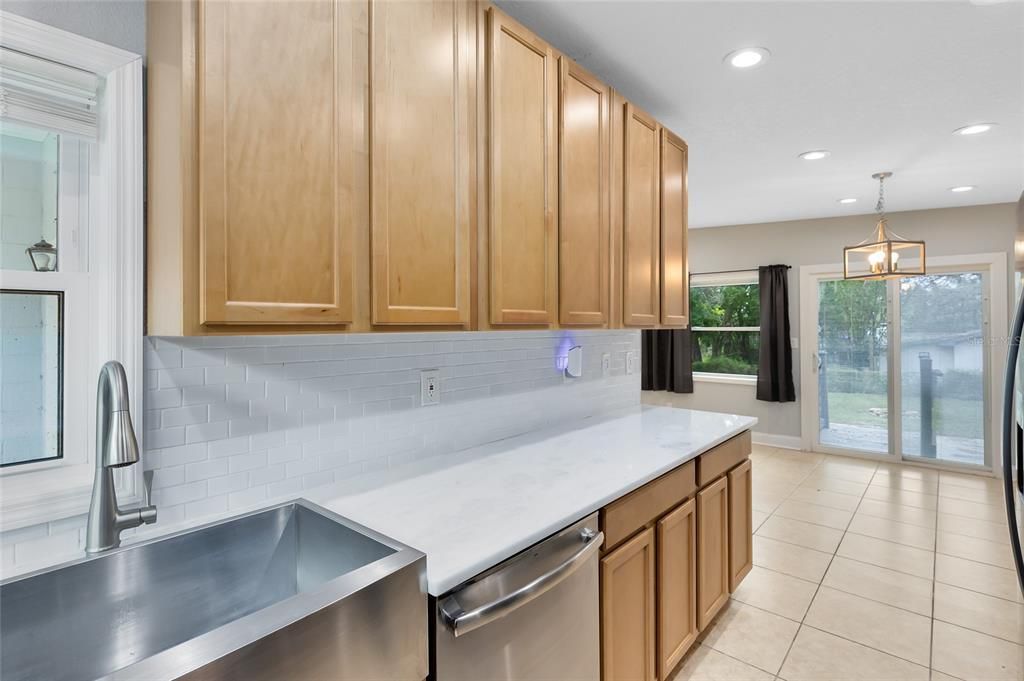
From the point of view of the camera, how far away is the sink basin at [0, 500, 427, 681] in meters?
0.78

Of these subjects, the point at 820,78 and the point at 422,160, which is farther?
the point at 820,78

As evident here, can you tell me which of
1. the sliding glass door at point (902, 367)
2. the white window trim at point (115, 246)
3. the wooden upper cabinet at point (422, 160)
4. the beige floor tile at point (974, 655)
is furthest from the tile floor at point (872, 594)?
the white window trim at point (115, 246)

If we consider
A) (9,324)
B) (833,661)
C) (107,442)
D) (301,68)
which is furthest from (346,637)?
(833,661)

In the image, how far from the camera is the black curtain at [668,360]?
245 inches

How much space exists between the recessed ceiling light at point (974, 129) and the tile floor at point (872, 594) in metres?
2.50

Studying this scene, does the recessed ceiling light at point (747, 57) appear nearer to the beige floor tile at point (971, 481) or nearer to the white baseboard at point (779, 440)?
the beige floor tile at point (971, 481)

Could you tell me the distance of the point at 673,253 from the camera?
265 cm

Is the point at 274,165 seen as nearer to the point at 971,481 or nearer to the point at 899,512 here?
the point at 899,512

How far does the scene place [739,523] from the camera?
247 cm

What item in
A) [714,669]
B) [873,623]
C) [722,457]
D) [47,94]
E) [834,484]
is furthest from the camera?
[834,484]

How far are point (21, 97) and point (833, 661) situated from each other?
3.27m

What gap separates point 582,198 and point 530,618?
147cm

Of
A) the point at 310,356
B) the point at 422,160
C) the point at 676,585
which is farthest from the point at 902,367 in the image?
the point at 310,356

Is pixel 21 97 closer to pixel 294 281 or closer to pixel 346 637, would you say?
pixel 294 281
